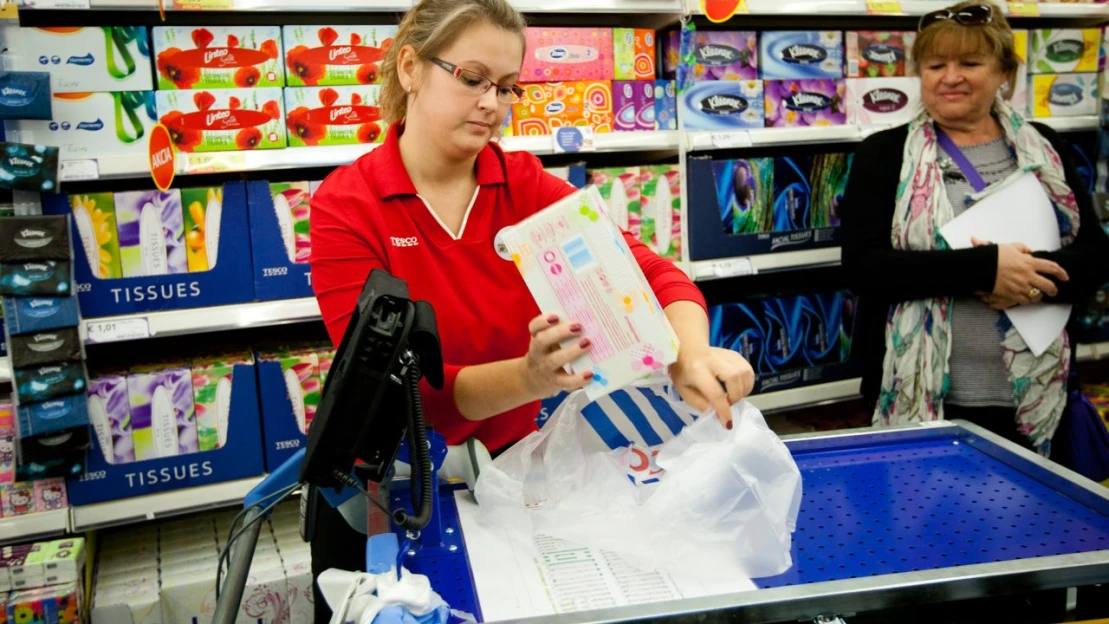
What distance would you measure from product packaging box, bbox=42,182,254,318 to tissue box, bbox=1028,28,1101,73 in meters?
2.71

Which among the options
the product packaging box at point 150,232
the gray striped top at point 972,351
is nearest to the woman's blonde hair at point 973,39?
the gray striped top at point 972,351

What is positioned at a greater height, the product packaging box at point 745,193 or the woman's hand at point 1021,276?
the product packaging box at point 745,193

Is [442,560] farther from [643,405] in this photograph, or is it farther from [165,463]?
[165,463]

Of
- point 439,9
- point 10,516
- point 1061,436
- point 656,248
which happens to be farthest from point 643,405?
point 10,516

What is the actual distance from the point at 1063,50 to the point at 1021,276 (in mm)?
1461

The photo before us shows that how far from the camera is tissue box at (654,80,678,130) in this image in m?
2.63

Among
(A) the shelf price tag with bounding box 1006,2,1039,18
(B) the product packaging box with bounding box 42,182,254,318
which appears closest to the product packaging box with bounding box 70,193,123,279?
(B) the product packaging box with bounding box 42,182,254,318

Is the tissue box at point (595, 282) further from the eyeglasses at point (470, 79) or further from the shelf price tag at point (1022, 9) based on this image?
the shelf price tag at point (1022, 9)

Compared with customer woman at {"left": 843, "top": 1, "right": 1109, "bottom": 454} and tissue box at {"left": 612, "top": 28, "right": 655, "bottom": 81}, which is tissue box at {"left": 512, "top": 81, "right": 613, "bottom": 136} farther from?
customer woman at {"left": 843, "top": 1, "right": 1109, "bottom": 454}

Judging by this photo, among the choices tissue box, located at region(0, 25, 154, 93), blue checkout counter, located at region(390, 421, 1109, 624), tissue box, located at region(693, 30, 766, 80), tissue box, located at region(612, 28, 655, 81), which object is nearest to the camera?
blue checkout counter, located at region(390, 421, 1109, 624)

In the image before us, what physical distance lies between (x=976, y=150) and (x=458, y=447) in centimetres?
173

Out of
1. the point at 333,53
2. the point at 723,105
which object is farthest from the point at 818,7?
the point at 333,53

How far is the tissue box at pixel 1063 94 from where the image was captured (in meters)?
3.07

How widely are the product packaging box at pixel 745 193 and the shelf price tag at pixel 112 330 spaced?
5.61 ft
